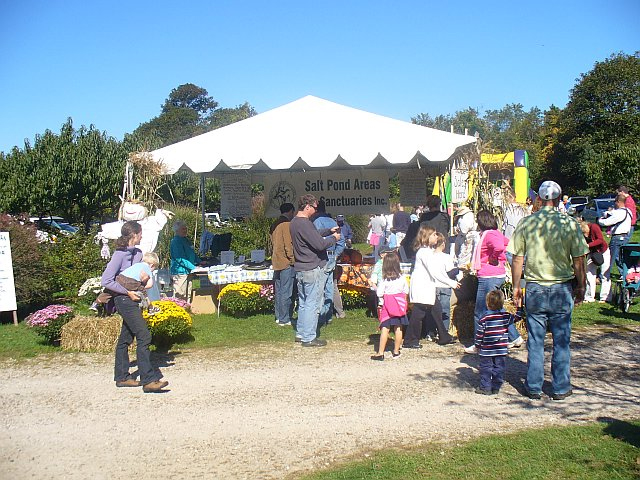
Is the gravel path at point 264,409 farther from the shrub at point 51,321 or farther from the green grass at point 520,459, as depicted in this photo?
the shrub at point 51,321

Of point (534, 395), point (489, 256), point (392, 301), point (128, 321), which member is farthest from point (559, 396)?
point (128, 321)

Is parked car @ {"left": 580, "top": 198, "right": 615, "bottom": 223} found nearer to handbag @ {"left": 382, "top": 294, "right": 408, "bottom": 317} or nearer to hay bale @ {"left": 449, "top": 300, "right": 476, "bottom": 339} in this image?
hay bale @ {"left": 449, "top": 300, "right": 476, "bottom": 339}

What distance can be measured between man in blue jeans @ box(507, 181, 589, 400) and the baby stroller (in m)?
4.75

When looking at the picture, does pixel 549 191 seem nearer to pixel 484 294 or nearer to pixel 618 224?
pixel 484 294

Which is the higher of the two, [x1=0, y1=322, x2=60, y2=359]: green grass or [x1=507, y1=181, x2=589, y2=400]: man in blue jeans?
[x1=507, y1=181, x2=589, y2=400]: man in blue jeans

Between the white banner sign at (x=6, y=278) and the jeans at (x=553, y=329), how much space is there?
8442 mm

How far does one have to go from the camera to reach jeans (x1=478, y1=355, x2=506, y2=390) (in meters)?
6.77

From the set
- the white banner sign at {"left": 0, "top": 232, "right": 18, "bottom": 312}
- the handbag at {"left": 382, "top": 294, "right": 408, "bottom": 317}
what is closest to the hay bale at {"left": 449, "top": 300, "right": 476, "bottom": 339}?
the handbag at {"left": 382, "top": 294, "right": 408, "bottom": 317}

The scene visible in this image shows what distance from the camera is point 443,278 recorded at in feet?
28.4

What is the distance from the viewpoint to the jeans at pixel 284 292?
34.9 ft

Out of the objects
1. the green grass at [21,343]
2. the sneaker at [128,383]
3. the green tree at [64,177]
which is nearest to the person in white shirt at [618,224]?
the sneaker at [128,383]

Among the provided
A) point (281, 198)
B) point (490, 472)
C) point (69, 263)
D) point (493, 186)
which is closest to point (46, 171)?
point (69, 263)

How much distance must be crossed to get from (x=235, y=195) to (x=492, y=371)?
7.72 meters

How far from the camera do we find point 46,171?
29.4m
